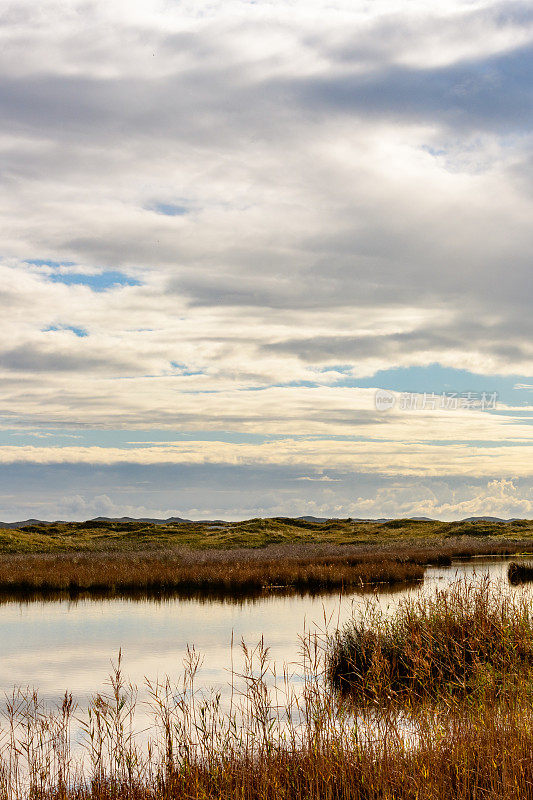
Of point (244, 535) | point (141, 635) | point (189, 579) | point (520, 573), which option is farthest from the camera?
point (244, 535)

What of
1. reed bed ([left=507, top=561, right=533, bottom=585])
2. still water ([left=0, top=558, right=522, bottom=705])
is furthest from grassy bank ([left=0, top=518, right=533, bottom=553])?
still water ([left=0, top=558, right=522, bottom=705])

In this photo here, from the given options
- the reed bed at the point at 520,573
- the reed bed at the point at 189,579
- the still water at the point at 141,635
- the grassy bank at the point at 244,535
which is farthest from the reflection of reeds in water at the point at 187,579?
the grassy bank at the point at 244,535

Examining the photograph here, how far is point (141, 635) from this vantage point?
19.2m

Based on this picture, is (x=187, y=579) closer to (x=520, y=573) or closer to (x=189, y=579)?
(x=189, y=579)

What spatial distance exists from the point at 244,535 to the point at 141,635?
4835cm

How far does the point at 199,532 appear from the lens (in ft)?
251

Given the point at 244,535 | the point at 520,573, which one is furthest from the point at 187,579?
the point at 244,535

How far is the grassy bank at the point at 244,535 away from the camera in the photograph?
185 feet

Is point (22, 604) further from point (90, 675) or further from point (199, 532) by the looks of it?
point (199, 532)

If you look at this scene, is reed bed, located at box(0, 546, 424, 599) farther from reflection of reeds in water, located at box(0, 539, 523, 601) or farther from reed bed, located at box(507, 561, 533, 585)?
reed bed, located at box(507, 561, 533, 585)

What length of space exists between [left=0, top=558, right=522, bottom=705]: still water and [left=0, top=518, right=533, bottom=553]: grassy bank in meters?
29.1

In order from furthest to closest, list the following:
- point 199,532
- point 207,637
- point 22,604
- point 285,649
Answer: point 199,532
point 22,604
point 207,637
point 285,649

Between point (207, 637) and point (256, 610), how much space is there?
5148mm

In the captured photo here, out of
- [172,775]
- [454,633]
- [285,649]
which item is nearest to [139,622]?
[285,649]
